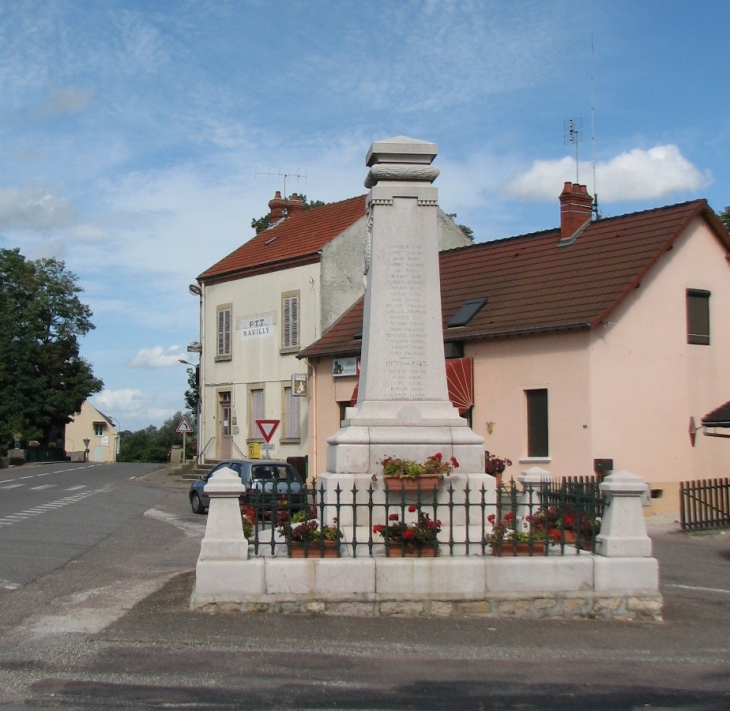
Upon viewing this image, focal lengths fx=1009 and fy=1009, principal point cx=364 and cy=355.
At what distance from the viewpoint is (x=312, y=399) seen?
31422 mm

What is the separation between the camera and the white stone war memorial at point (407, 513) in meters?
9.43

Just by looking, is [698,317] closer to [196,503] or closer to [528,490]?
[196,503]

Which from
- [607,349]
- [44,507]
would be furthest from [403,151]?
[44,507]

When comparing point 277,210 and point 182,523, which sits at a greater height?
point 277,210

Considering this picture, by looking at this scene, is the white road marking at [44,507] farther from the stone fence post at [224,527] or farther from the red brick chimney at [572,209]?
the red brick chimney at [572,209]

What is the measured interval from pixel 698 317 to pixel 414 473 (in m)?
15.9

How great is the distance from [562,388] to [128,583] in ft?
43.9

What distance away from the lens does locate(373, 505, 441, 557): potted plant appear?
9664 millimetres

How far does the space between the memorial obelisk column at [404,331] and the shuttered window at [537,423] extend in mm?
12779

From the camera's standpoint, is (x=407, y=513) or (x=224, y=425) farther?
(x=224, y=425)

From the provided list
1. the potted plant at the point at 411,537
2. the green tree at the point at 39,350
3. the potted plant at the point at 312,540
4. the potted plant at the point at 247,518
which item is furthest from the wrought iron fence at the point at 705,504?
the green tree at the point at 39,350

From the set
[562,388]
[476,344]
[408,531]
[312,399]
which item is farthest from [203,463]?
[408,531]

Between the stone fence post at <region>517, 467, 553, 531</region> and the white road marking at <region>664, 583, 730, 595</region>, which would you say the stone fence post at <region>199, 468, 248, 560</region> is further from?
the white road marking at <region>664, 583, 730, 595</region>

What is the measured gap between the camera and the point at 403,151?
11.6 m
